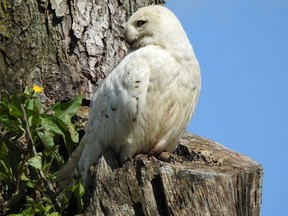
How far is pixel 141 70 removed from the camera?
6488 mm

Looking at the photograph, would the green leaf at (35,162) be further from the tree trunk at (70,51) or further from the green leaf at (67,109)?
the tree trunk at (70,51)

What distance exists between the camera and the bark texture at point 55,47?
7488 mm

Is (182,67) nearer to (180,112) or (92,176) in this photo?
(180,112)

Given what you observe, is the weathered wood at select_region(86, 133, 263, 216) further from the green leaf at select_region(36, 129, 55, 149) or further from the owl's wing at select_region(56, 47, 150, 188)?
the green leaf at select_region(36, 129, 55, 149)

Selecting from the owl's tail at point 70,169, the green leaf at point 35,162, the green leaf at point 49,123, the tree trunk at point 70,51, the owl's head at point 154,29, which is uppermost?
the owl's head at point 154,29

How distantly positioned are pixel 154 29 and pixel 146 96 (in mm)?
586

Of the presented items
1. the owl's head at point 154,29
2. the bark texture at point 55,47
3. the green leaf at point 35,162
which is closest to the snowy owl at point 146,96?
the owl's head at point 154,29

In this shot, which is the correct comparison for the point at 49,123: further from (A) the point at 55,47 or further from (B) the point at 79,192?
(A) the point at 55,47

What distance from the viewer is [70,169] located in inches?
273

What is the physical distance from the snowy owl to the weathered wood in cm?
33

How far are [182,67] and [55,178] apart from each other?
129 centimetres

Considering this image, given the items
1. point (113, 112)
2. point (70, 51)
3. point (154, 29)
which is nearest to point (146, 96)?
point (113, 112)

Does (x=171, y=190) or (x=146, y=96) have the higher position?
(x=146, y=96)

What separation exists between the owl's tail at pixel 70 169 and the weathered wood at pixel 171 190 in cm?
72
